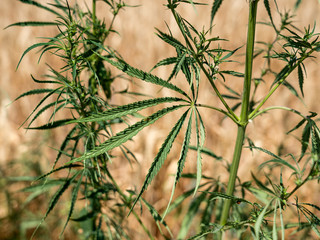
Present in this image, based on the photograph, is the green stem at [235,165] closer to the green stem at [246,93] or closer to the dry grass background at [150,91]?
the green stem at [246,93]

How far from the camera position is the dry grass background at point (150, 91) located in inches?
77.8

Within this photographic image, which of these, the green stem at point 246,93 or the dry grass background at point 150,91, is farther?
the dry grass background at point 150,91

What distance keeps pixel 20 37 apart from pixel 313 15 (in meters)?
2.30

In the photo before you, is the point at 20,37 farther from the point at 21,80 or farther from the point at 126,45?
the point at 126,45

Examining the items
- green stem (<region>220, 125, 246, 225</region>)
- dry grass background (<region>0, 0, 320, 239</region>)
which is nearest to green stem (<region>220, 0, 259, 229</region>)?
green stem (<region>220, 125, 246, 225</region>)

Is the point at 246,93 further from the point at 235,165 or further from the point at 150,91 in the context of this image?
the point at 150,91

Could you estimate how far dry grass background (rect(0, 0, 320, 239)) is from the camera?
1.98 meters

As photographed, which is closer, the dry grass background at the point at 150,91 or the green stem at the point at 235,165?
the green stem at the point at 235,165

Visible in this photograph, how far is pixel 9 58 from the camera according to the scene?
2.90 m

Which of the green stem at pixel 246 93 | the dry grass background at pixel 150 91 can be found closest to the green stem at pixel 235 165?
the green stem at pixel 246 93

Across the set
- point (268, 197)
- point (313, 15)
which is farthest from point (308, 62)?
point (268, 197)

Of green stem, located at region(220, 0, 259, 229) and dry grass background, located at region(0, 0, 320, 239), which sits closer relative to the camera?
green stem, located at region(220, 0, 259, 229)

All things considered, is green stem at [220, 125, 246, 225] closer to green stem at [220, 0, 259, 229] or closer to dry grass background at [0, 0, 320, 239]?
green stem at [220, 0, 259, 229]

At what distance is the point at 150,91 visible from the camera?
7.69 ft
